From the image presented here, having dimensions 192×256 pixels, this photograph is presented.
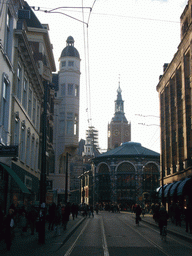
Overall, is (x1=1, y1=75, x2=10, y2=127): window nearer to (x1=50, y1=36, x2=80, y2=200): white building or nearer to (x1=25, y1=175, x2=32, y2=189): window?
(x1=25, y1=175, x2=32, y2=189): window

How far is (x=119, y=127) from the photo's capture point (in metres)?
174

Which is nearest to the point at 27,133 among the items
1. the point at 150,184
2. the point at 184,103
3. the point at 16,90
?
the point at 16,90

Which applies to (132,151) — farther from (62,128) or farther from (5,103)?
(5,103)

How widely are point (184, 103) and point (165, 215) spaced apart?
19.7 meters

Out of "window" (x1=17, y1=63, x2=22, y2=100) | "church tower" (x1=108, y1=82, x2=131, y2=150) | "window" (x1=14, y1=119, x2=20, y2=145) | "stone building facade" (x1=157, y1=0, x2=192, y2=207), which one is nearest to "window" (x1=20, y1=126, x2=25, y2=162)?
"window" (x1=14, y1=119, x2=20, y2=145)

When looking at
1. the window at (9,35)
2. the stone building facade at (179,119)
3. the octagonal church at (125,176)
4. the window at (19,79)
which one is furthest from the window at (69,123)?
the octagonal church at (125,176)

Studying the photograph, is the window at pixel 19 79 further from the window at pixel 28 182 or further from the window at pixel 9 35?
the window at pixel 28 182

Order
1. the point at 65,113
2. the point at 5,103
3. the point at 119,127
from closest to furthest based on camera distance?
the point at 5,103 → the point at 65,113 → the point at 119,127

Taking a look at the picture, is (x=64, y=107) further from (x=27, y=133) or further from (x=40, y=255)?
(x=40, y=255)

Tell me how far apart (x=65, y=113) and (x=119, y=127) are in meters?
126

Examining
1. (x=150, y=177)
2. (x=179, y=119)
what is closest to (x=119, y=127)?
(x=150, y=177)

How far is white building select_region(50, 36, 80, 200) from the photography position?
157 feet

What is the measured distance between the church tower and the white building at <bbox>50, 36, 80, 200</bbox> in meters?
124

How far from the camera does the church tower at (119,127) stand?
174 metres
